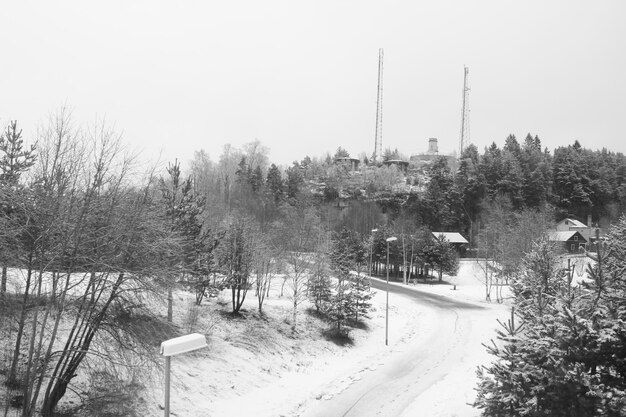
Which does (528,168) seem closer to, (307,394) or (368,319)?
(368,319)

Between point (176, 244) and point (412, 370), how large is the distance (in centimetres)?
1333

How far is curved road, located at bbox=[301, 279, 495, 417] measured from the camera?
15.9 meters

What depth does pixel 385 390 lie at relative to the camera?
17.7 metres

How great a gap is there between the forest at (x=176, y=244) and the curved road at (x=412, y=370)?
4.97 metres

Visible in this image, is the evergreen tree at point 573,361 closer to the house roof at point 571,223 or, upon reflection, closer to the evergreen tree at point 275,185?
the house roof at point 571,223

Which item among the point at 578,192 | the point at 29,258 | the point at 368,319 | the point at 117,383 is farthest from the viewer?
the point at 578,192

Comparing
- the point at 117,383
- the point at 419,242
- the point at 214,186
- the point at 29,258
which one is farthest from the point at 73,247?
the point at 214,186

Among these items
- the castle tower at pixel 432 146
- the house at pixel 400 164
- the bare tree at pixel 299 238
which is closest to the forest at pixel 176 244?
the bare tree at pixel 299 238

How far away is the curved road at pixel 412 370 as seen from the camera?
15.9 metres

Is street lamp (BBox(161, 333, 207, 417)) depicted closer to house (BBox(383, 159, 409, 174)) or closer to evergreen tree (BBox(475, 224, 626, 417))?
evergreen tree (BBox(475, 224, 626, 417))

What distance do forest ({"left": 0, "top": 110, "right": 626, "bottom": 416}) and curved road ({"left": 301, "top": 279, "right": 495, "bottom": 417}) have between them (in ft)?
16.3

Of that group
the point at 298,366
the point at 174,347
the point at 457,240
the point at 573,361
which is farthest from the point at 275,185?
the point at 573,361

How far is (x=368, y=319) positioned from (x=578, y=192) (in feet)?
218

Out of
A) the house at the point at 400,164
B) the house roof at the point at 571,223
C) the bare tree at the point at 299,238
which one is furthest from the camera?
the house at the point at 400,164
